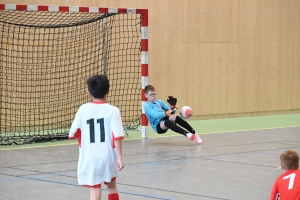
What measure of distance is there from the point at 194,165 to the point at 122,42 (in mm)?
6565

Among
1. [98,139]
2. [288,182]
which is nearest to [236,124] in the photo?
[98,139]

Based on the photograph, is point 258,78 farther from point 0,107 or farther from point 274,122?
point 0,107

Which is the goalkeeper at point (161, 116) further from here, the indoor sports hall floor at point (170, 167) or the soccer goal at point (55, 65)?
the soccer goal at point (55, 65)

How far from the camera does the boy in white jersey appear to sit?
5.12 m

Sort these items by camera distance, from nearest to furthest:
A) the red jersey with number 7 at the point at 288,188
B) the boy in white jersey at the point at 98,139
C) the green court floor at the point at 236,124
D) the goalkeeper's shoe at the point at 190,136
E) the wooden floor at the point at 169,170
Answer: the red jersey with number 7 at the point at 288,188 < the boy in white jersey at the point at 98,139 < the wooden floor at the point at 169,170 < the goalkeeper's shoe at the point at 190,136 < the green court floor at the point at 236,124

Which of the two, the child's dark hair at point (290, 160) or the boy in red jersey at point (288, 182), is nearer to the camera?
the boy in red jersey at point (288, 182)

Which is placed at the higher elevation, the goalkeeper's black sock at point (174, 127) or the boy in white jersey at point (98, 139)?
the boy in white jersey at point (98, 139)

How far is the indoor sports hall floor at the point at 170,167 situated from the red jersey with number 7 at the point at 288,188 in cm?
179

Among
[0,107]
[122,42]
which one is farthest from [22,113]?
[122,42]

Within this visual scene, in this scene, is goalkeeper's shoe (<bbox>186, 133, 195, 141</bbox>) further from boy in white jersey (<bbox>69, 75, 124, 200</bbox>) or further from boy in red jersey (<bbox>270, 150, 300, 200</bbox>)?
boy in red jersey (<bbox>270, 150, 300, 200</bbox>)

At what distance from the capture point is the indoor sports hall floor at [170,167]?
6848 millimetres

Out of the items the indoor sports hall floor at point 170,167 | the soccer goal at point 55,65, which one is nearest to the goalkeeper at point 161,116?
the indoor sports hall floor at point 170,167

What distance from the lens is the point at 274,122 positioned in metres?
15.4

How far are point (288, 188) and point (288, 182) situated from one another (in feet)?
0.15
